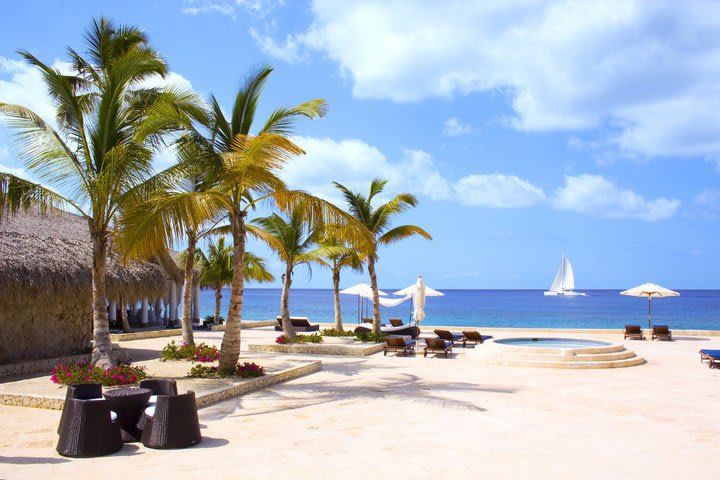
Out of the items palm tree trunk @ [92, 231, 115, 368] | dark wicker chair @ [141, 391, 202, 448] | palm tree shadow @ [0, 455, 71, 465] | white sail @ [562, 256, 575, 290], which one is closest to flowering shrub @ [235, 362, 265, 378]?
palm tree trunk @ [92, 231, 115, 368]

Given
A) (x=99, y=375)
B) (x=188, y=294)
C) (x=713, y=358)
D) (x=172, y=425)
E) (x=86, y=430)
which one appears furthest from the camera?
(x=188, y=294)

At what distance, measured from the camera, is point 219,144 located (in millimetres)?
11852

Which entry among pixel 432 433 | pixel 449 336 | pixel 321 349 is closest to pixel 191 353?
pixel 321 349

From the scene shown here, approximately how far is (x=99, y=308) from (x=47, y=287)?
10.6ft

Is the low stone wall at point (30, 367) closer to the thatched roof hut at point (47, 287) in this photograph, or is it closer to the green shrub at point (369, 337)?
the thatched roof hut at point (47, 287)

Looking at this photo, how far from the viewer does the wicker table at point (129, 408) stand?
7.28 metres

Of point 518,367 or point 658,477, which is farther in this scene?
point 518,367

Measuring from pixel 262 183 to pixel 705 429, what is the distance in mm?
7972

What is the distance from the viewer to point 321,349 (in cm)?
1780

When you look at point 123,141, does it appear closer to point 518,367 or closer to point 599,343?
point 518,367

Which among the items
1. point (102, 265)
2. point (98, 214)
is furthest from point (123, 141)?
point (102, 265)

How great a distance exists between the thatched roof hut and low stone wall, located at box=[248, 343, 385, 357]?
13.6 feet

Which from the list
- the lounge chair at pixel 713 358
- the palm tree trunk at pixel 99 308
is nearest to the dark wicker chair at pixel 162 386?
the palm tree trunk at pixel 99 308

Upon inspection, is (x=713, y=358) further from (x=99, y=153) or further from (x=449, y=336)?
(x=99, y=153)
